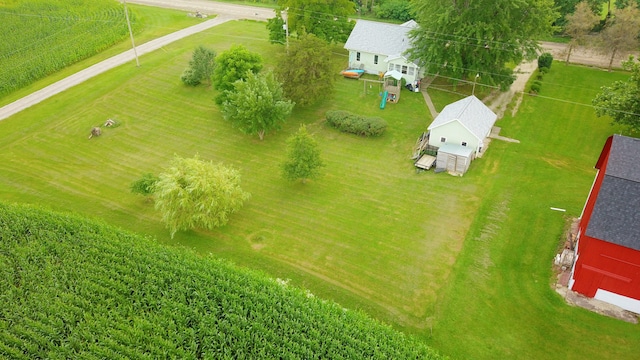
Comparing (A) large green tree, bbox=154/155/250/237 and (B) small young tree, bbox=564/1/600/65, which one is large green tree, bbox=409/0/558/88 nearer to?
(B) small young tree, bbox=564/1/600/65

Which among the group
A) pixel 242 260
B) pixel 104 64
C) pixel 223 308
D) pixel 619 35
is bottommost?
pixel 242 260

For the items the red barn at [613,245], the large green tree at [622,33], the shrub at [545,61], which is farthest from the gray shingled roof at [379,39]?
the red barn at [613,245]

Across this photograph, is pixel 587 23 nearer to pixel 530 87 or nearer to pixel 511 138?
pixel 530 87

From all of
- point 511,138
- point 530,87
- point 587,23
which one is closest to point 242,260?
point 511,138

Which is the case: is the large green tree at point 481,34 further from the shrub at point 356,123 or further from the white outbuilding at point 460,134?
the shrub at point 356,123

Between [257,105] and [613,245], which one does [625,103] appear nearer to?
[613,245]

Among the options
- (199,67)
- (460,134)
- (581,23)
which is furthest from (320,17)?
(581,23)
